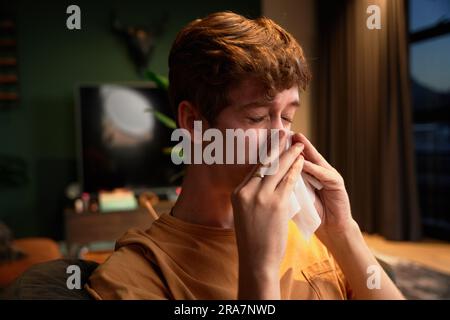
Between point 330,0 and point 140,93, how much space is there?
262 centimetres

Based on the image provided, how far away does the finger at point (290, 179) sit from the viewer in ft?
1.77

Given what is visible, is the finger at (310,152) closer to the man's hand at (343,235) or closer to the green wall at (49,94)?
the man's hand at (343,235)

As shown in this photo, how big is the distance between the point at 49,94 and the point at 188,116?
2.79m

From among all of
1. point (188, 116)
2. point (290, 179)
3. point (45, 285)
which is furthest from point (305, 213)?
point (45, 285)

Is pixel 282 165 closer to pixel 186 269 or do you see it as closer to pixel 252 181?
pixel 252 181

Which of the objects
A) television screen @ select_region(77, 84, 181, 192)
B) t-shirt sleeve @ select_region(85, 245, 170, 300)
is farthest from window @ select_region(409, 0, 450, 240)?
television screen @ select_region(77, 84, 181, 192)

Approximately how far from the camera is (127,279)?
622 mm

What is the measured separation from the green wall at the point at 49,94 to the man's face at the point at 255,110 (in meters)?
2.61

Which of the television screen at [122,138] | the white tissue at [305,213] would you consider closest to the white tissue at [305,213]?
the white tissue at [305,213]

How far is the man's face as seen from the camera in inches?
24.4

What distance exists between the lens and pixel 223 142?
0.66 metres

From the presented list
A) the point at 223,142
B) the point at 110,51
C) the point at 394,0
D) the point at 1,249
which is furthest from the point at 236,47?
the point at 110,51

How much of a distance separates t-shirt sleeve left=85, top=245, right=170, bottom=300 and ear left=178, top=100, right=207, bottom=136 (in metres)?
0.21
